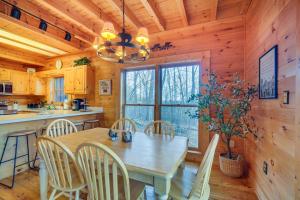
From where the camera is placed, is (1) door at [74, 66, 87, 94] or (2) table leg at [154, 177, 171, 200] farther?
(1) door at [74, 66, 87, 94]

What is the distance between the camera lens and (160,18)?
2.76 metres

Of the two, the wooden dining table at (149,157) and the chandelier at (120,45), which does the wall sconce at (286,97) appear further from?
the chandelier at (120,45)

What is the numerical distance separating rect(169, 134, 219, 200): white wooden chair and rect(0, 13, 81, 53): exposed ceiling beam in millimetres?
3416

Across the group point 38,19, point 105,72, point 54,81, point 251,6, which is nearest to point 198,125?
point 251,6

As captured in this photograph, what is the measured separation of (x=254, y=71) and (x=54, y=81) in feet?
18.3

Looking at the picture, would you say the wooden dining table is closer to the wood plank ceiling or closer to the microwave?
the wood plank ceiling

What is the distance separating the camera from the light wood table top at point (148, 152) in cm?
116

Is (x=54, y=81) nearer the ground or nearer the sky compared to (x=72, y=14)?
nearer the ground

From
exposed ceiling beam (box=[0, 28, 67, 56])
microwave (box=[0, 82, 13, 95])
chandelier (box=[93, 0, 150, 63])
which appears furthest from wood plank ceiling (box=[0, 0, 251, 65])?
microwave (box=[0, 82, 13, 95])

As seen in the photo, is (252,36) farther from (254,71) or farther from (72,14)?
(72,14)

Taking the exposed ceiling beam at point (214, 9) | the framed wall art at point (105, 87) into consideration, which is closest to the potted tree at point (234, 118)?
the exposed ceiling beam at point (214, 9)

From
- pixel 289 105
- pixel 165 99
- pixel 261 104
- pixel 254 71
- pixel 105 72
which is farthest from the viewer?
pixel 105 72

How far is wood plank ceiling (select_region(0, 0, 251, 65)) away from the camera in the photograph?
2342 millimetres

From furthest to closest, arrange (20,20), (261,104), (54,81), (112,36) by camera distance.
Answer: (54,81)
(20,20)
(261,104)
(112,36)
